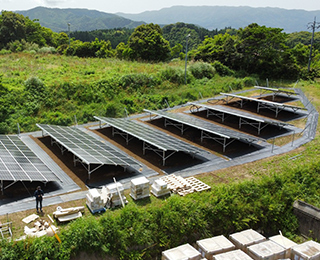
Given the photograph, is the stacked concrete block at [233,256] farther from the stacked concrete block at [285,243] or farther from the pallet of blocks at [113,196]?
the pallet of blocks at [113,196]

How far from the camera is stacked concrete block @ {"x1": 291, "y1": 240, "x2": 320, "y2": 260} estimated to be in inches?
549

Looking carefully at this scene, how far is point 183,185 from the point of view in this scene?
19797 millimetres

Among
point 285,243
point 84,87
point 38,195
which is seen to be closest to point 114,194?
point 38,195

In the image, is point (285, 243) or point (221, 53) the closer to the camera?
point (285, 243)

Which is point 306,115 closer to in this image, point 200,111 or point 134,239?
point 200,111

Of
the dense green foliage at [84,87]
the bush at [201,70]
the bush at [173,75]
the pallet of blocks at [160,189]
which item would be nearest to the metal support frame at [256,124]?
the dense green foliage at [84,87]

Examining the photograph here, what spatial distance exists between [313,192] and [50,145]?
2183 cm

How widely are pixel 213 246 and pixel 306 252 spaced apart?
4450mm

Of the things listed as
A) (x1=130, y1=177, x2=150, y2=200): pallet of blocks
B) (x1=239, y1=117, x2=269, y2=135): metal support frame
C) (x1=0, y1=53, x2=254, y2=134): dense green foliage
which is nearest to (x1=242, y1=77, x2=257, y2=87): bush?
(x1=0, y1=53, x2=254, y2=134): dense green foliage

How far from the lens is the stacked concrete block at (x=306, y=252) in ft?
45.7

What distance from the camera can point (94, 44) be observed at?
7794 cm

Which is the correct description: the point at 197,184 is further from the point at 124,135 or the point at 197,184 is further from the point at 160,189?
the point at 124,135

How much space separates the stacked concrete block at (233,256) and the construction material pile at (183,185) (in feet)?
19.3

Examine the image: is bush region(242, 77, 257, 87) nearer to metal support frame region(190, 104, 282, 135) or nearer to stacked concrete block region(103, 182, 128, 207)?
metal support frame region(190, 104, 282, 135)
